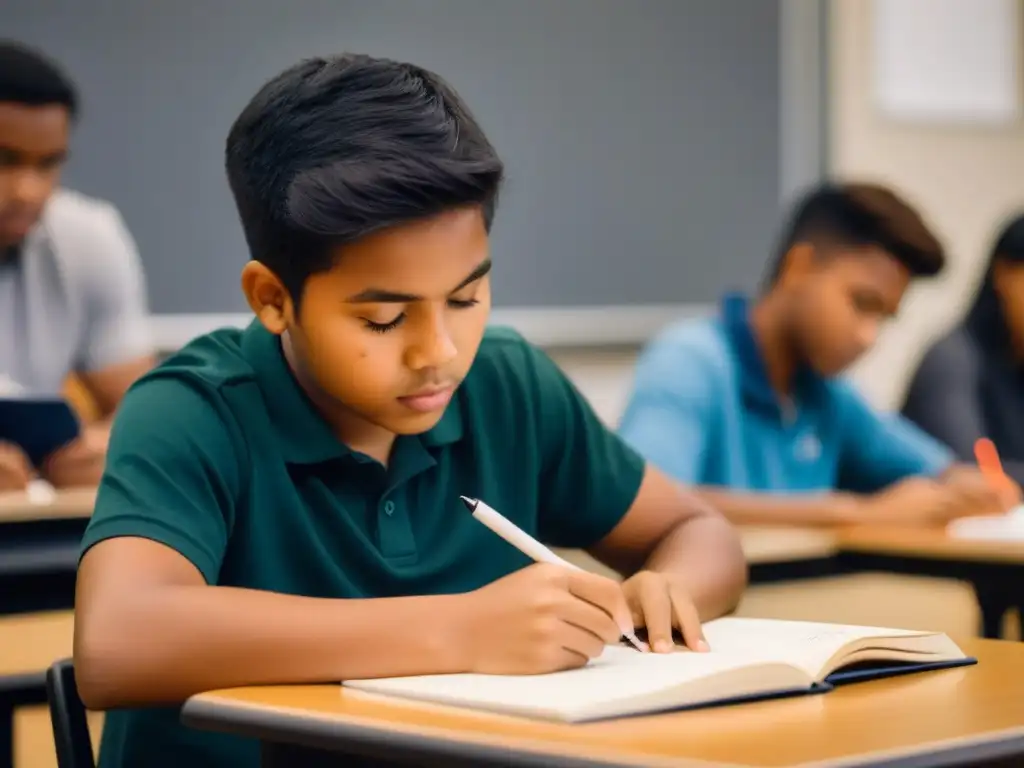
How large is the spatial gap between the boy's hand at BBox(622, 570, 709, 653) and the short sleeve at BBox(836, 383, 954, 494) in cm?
192

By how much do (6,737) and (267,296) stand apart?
2.13 ft

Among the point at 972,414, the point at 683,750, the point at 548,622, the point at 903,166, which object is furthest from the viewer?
the point at 903,166

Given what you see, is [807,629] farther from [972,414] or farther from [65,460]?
[972,414]

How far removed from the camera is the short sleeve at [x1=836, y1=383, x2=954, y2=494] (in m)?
3.07

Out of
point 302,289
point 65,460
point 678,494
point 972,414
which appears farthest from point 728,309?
point 302,289

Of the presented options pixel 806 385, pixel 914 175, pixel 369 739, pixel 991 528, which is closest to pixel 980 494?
pixel 991 528

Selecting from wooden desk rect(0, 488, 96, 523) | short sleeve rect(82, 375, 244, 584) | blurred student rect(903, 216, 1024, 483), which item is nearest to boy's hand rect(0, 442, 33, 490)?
wooden desk rect(0, 488, 96, 523)

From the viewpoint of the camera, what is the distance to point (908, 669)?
1133mm

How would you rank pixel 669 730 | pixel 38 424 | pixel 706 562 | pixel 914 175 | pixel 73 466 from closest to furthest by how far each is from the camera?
pixel 669 730 < pixel 706 562 < pixel 38 424 < pixel 73 466 < pixel 914 175

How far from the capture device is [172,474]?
4.02 ft

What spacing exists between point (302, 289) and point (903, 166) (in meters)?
3.96

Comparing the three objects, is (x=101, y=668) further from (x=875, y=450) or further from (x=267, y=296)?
(x=875, y=450)

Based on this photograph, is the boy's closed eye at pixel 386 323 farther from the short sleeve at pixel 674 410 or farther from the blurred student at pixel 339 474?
the short sleeve at pixel 674 410

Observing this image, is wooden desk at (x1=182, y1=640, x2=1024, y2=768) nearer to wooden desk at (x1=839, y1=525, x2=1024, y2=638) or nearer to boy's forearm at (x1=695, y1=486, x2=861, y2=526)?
wooden desk at (x1=839, y1=525, x2=1024, y2=638)
